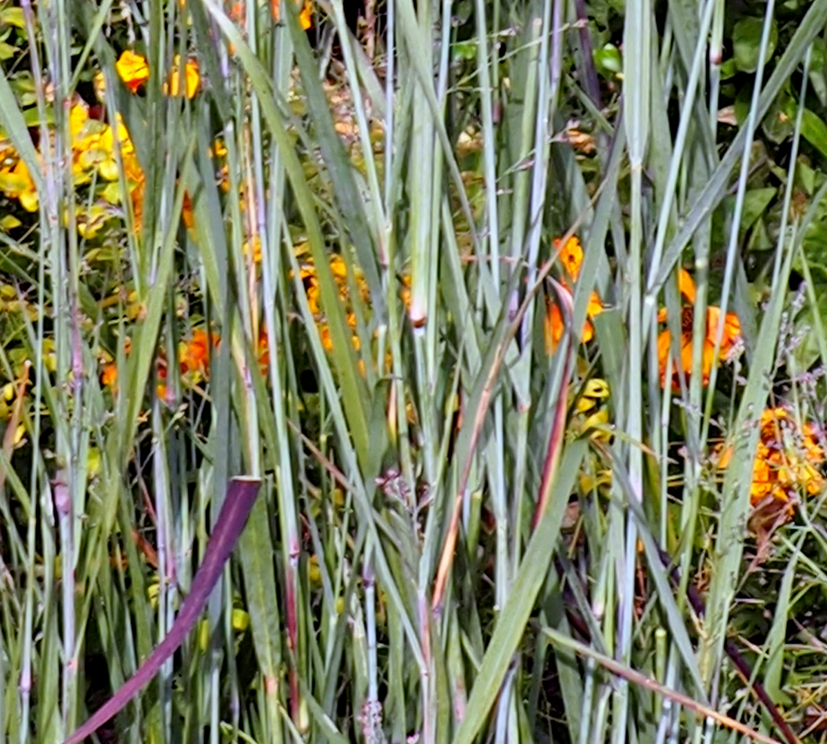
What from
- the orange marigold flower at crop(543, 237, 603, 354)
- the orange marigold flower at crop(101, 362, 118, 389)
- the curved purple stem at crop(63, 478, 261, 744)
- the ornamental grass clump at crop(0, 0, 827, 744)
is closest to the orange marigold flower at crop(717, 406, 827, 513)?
the ornamental grass clump at crop(0, 0, 827, 744)

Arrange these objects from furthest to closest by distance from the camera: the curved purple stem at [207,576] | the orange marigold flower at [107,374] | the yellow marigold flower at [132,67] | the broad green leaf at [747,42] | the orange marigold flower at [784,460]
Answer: the broad green leaf at [747,42] → the yellow marigold flower at [132,67] → the orange marigold flower at [107,374] → the orange marigold flower at [784,460] → the curved purple stem at [207,576]

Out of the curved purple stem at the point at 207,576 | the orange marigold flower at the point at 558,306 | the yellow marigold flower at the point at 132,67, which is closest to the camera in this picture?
the curved purple stem at the point at 207,576

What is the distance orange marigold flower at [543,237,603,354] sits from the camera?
92 centimetres

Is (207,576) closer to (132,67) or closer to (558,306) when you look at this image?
(558,306)

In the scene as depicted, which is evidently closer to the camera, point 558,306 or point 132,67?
point 558,306

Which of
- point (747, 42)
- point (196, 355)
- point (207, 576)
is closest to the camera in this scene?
point (207, 576)

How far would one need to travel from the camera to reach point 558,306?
958mm

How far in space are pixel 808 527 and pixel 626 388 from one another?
30cm

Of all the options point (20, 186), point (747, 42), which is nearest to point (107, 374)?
point (20, 186)

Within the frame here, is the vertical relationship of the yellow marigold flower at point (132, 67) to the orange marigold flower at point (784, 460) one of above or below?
above

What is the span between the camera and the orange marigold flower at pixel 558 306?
917 mm

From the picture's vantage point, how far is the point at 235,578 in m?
1.03

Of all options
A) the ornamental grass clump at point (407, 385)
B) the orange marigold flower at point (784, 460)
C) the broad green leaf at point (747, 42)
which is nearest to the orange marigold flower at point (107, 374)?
the ornamental grass clump at point (407, 385)

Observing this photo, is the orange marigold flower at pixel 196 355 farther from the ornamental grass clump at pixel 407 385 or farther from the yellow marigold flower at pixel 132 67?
the yellow marigold flower at pixel 132 67
